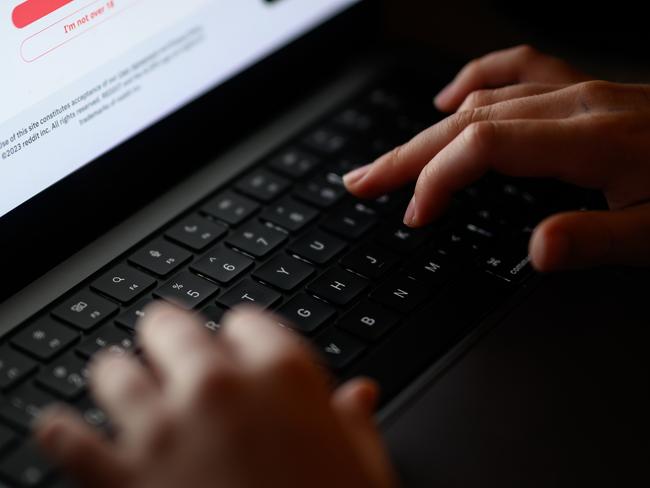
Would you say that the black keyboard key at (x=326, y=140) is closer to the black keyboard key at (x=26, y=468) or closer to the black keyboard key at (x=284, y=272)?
the black keyboard key at (x=284, y=272)

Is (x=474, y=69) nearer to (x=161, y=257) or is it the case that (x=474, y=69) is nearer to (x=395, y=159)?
(x=395, y=159)

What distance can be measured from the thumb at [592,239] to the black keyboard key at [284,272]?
159 millimetres

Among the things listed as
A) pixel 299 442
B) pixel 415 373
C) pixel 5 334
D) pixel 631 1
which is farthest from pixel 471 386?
pixel 631 1

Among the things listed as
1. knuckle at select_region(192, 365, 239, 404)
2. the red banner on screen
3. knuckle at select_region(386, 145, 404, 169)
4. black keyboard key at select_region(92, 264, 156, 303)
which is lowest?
black keyboard key at select_region(92, 264, 156, 303)

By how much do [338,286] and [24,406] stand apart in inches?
8.6

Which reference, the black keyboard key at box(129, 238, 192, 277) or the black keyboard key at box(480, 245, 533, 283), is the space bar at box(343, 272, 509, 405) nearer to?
the black keyboard key at box(480, 245, 533, 283)

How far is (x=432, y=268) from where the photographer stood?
614mm

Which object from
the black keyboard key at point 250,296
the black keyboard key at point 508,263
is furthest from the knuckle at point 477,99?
the black keyboard key at point 250,296

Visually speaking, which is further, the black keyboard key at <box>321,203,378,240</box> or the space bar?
the black keyboard key at <box>321,203,378,240</box>

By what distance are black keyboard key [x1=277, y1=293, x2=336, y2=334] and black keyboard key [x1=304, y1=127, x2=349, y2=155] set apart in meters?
0.19

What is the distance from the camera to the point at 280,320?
56 centimetres

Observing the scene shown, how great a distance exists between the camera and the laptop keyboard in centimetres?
53

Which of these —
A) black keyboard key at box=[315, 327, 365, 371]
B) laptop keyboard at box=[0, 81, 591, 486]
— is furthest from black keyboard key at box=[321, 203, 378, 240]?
black keyboard key at box=[315, 327, 365, 371]

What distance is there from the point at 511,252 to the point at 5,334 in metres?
0.36
